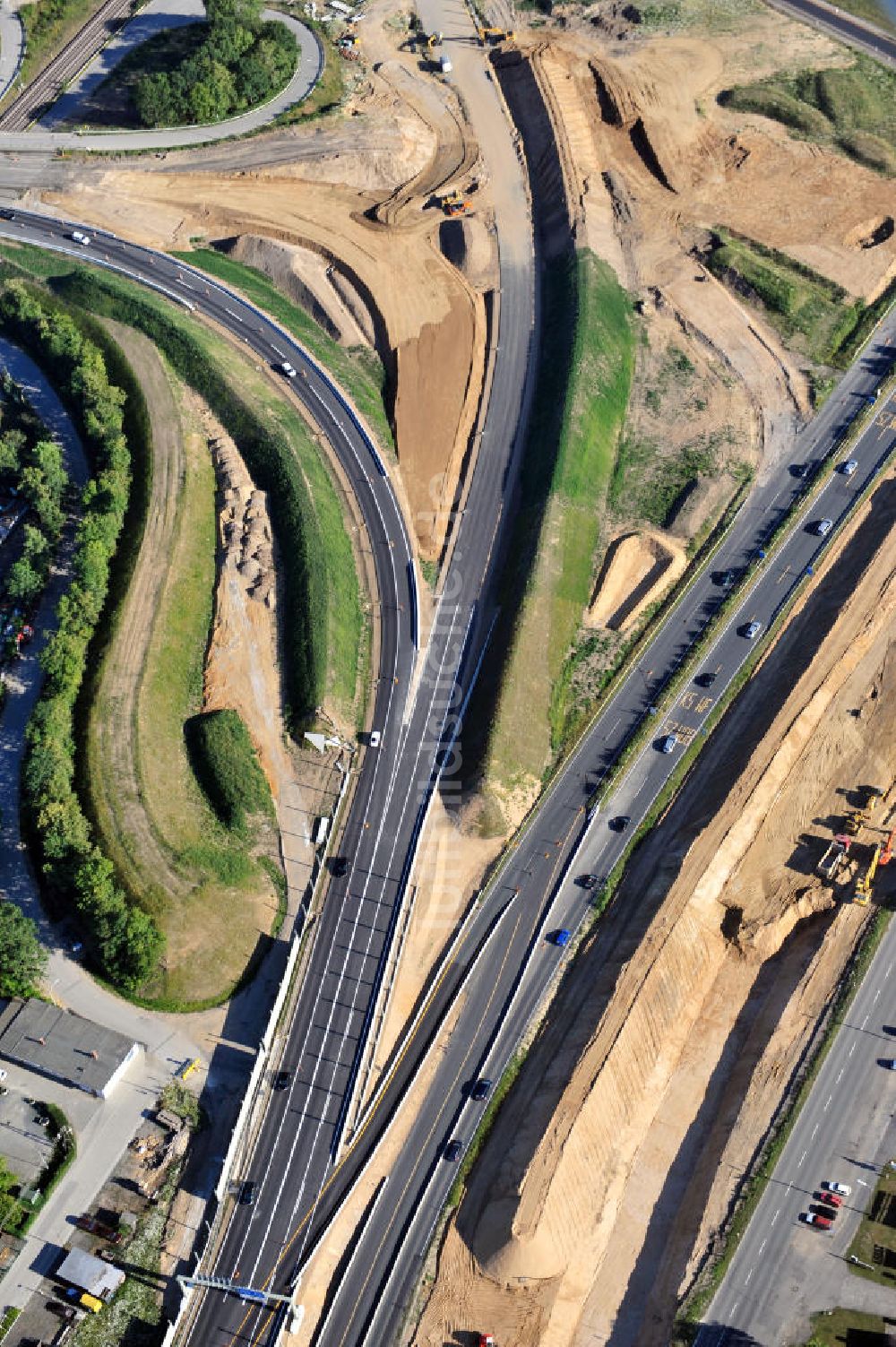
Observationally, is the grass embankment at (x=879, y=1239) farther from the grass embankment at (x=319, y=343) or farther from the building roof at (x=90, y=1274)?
the grass embankment at (x=319, y=343)

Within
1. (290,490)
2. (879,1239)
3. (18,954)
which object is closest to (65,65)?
(290,490)

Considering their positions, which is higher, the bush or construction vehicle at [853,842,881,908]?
construction vehicle at [853,842,881,908]

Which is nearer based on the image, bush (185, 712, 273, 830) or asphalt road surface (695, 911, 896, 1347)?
asphalt road surface (695, 911, 896, 1347)

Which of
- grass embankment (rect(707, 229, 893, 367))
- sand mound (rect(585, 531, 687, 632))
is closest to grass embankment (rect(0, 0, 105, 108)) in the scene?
grass embankment (rect(707, 229, 893, 367))

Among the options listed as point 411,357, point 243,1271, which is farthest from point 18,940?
point 411,357

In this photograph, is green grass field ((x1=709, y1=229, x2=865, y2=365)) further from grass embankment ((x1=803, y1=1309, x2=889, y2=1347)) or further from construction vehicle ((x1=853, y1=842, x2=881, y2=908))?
grass embankment ((x1=803, y1=1309, x2=889, y2=1347))

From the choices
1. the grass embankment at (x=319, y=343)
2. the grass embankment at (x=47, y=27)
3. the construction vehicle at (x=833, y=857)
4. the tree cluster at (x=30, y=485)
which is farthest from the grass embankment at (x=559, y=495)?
the grass embankment at (x=47, y=27)

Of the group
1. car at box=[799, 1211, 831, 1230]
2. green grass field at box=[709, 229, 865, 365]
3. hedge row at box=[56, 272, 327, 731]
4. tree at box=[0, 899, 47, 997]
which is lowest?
tree at box=[0, 899, 47, 997]
